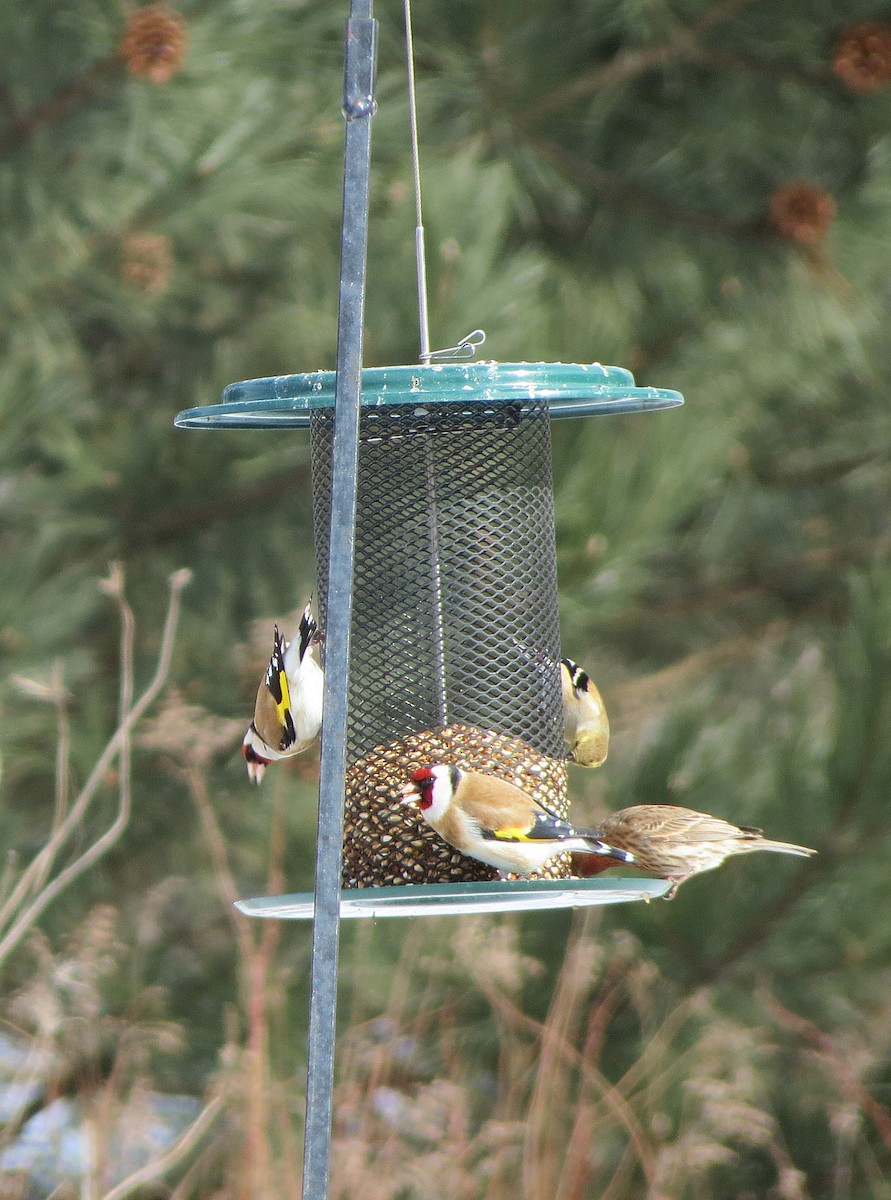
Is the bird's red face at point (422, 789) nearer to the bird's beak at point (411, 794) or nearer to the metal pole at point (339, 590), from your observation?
the bird's beak at point (411, 794)

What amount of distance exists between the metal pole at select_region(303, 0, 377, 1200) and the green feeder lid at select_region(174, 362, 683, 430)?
51cm

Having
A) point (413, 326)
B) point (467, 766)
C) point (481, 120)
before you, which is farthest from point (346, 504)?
point (481, 120)

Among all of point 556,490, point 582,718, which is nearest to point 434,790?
point 582,718

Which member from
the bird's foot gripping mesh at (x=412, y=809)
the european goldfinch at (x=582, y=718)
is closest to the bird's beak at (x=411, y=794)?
the bird's foot gripping mesh at (x=412, y=809)

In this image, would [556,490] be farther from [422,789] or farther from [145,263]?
[422,789]

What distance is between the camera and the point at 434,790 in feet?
9.18

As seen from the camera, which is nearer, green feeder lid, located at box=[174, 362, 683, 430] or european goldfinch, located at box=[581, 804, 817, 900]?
green feeder lid, located at box=[174, 362, 683, 430]

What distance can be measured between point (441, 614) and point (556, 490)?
192cm

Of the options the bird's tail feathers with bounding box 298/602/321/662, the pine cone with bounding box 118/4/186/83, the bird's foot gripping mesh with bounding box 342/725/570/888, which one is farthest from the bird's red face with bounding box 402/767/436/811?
the pine cone with bounding box 118/4/186/83

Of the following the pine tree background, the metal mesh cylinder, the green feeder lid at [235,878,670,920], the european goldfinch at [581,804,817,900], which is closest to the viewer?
the green feeder lid at [235,878,670,920]

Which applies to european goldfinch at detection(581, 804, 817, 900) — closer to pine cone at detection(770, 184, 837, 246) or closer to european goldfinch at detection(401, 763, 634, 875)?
european goldfinch at detection(401, 763, 634, 875)

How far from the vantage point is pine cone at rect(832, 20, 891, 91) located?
5.54 metres

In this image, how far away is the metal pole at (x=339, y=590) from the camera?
194 centimetres

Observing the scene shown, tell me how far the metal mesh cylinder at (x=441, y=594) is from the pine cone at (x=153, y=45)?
180 cm
